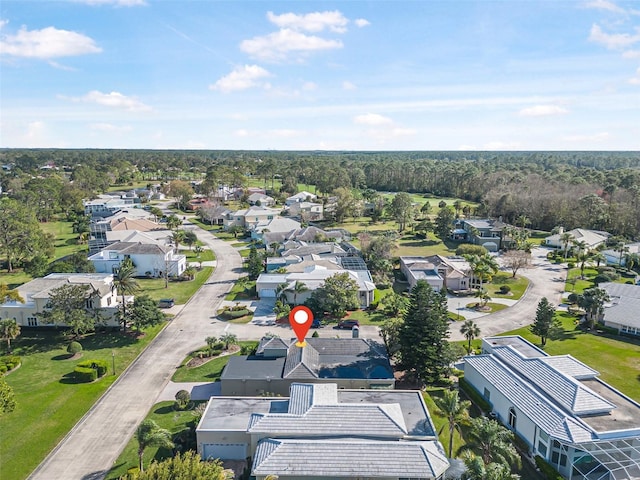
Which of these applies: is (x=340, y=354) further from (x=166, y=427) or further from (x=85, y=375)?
(x=85, y=375)

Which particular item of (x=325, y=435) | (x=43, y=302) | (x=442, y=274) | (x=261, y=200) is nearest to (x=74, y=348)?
(x=43, y=302)

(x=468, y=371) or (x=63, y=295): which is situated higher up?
(x=63, y=295)

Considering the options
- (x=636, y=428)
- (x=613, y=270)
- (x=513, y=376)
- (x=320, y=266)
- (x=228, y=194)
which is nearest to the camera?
(x=636, y=428)

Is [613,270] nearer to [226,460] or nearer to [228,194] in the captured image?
[226,460]

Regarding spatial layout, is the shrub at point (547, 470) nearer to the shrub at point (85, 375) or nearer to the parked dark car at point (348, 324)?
the parked dark car at point (348, 324)

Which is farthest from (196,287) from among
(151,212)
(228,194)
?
(228,194)

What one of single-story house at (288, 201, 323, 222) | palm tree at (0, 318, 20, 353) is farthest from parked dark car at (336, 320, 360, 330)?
single-story house at (288, 201, 323, 222)
